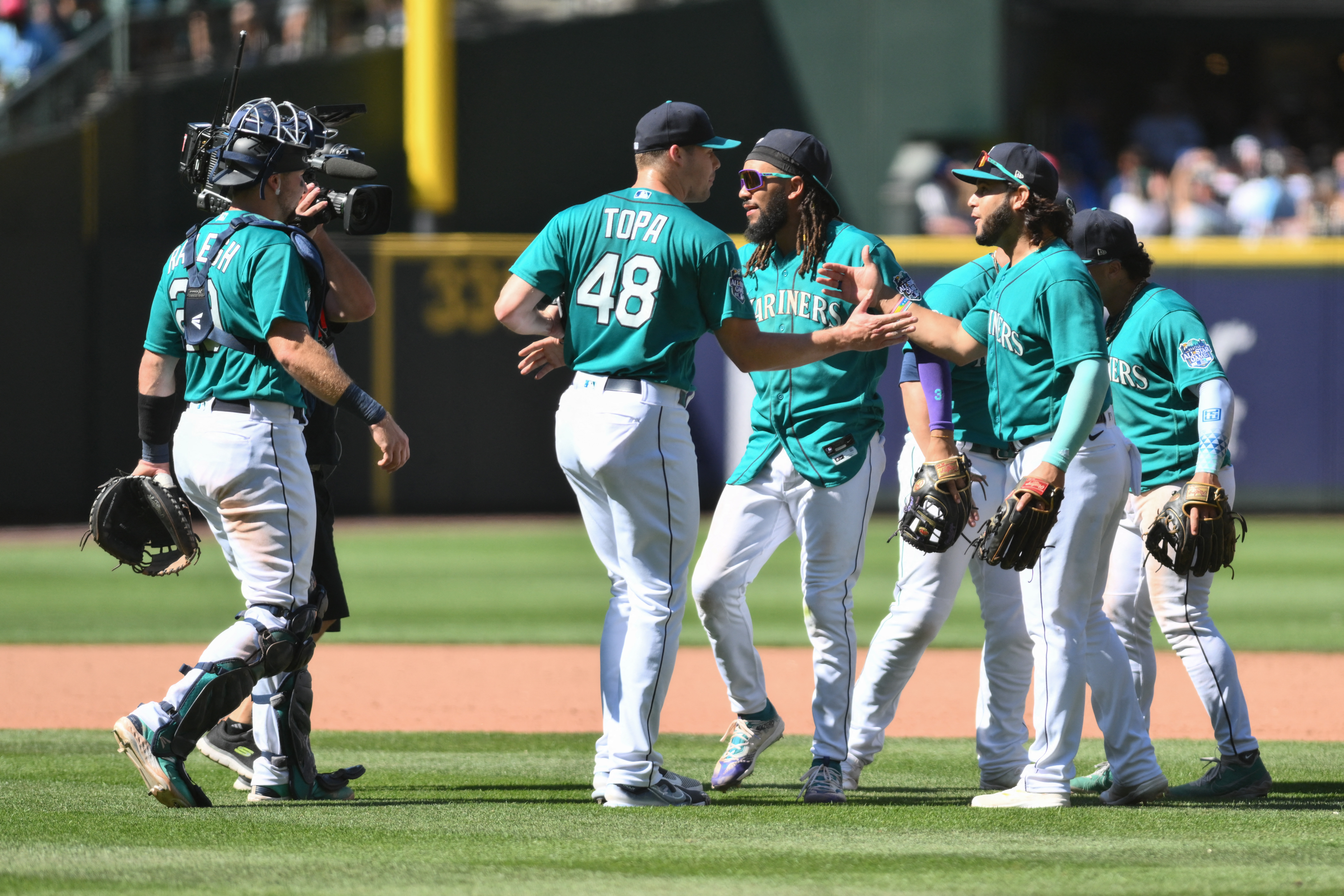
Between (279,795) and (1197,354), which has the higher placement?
(1197,354)

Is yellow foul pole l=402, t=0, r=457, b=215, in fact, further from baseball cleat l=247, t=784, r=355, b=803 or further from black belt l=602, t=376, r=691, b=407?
Answer: black belt l=602, t=376, r=691, b=407

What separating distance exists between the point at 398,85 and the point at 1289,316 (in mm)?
10465

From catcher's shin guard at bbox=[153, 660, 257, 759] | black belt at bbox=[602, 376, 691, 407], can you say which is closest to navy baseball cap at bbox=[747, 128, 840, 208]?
black belt at bbox=[602, 376, 691, 407]

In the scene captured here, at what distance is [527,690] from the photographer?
8094 mm

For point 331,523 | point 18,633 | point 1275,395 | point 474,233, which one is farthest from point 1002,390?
point 474,233

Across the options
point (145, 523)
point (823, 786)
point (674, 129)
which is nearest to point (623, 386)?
point (674, 129)

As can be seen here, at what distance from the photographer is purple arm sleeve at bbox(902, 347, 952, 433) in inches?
197

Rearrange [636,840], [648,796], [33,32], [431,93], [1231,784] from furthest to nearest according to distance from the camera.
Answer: [431,93] < [33,32] < [1231,784] < [648,796] < [636,840]

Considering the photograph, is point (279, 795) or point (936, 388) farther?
point (279, 795)

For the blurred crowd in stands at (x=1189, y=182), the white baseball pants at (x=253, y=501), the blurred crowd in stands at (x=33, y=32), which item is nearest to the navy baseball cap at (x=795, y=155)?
the white baseball pants at (x=253, y=501)

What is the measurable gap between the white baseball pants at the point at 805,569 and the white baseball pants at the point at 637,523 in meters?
0.33

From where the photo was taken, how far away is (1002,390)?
4918mm

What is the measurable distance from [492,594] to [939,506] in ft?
24.5

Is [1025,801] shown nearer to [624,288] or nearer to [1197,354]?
[1197,354]
